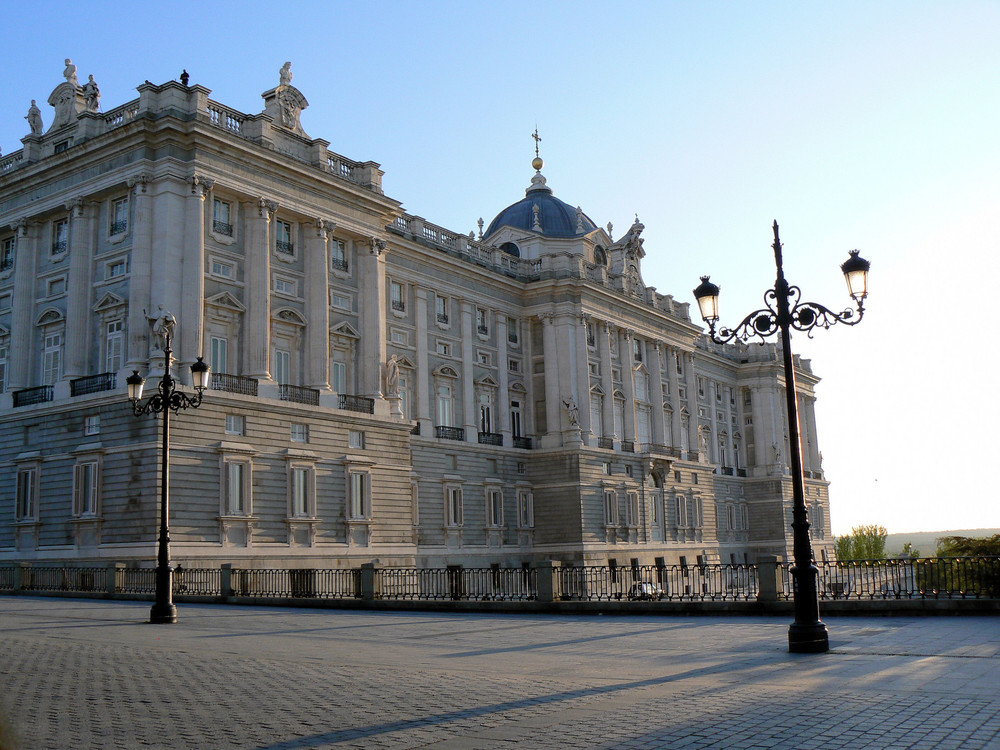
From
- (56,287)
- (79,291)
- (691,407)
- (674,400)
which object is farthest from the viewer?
(691,407)

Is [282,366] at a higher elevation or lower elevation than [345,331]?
lower

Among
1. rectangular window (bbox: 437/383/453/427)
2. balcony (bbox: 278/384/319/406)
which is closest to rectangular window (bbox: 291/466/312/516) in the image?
balcony (bbox: 278/384/319/406)

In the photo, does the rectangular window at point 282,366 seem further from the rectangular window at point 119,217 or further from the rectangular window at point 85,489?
the rectangular window at point 85,489

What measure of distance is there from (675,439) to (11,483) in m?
44.5

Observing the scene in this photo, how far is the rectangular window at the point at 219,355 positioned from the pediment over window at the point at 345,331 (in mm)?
5621

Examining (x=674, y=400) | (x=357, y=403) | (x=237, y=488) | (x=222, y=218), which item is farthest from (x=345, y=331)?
(x=674, y=400)

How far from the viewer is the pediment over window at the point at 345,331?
43.8 meters

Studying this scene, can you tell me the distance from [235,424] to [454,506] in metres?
17.1

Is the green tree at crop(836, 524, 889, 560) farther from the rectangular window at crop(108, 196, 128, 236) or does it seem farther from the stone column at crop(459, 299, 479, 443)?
the rectangular window at crop(108, 196, 128, 236)

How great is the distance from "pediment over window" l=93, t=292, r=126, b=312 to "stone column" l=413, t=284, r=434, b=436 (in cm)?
1737

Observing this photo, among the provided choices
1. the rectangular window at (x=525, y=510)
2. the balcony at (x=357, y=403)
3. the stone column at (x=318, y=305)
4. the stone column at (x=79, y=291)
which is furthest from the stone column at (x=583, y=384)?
the stone column at (x=79, y=291)

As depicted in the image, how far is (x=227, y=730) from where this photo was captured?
9070 mm

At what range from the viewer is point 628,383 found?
6506cm

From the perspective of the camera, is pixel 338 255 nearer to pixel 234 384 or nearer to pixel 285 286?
pixel 285 286
